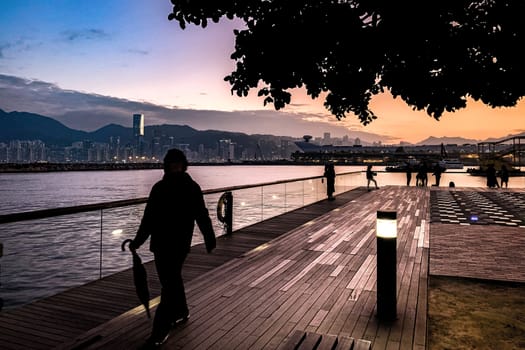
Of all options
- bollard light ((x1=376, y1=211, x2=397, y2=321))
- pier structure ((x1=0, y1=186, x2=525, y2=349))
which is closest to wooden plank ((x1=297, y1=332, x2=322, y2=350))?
pier structure ((x1=0, y1=186, x2=525, y2=349))

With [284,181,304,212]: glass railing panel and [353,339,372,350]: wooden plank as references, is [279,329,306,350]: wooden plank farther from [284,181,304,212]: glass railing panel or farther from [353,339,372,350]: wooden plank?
[284,181,304,212]: glass railing panel

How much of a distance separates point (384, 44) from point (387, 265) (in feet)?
7.47

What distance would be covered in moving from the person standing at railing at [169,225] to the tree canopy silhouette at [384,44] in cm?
159

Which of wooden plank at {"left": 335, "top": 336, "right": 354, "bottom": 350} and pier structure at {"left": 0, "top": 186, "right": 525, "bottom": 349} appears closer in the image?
wooden plank at {"left": 335, "top": 336, "right": 354, "bottom": 350}

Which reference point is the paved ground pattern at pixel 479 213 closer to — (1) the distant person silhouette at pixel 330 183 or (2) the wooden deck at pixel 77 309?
(1) the distant person silhouette at pixel 330 183

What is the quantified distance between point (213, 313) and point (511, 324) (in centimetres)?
297

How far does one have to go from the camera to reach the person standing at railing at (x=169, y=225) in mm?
3055

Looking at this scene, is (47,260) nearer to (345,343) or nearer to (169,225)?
(169,225)

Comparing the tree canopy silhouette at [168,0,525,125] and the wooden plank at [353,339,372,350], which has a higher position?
the tree canopy silhouette at [168,0,525,125]

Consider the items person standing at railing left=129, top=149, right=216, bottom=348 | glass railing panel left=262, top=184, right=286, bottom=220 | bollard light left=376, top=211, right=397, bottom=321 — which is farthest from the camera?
glass railing panel left=262, top=184, right=286, bottom=220

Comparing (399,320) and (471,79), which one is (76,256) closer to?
(399,320)

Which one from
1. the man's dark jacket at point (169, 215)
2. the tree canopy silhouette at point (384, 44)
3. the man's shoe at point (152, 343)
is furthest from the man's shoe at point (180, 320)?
the tree canopy silhouette at point (384, 44)

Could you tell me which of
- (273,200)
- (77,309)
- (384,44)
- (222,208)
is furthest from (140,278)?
(273,200)

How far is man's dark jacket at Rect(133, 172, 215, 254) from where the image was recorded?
306cm
